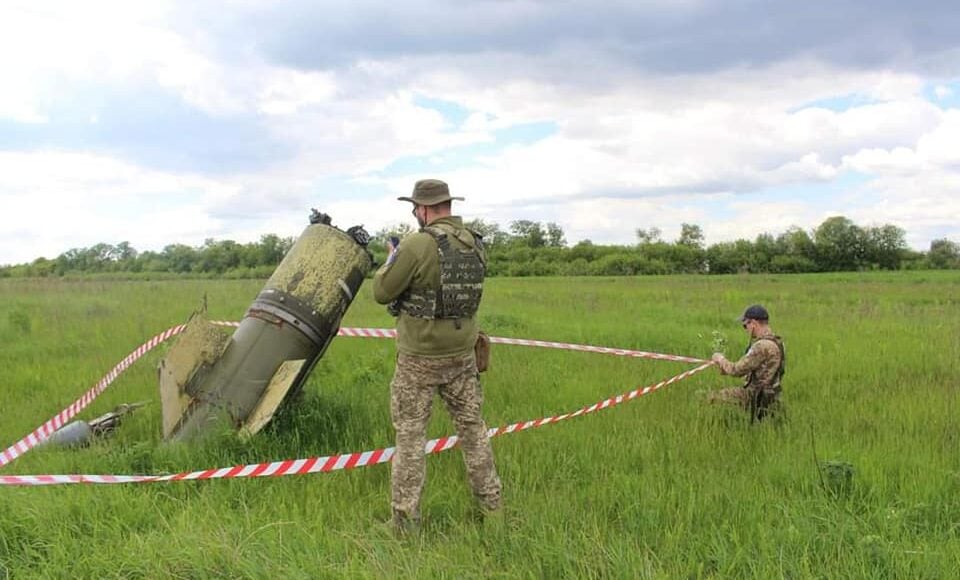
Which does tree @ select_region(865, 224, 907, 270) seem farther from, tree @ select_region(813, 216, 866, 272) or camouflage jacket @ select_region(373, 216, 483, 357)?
camouflage jacket @ select_region(373, 216, 483, 357)

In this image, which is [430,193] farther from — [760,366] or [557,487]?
[760,366]

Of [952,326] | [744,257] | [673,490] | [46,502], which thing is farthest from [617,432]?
[744,257]

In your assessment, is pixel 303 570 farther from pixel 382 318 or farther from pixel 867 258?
pixel 867 258

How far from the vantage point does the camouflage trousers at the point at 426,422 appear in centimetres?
362

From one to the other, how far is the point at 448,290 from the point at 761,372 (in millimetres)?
3211

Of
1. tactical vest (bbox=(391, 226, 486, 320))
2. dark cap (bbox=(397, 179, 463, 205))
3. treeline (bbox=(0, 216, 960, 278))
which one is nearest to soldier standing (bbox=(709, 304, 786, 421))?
tactical vest (bbox=(391, 226, 486, 320))

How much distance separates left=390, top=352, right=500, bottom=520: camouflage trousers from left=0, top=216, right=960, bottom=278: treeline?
4589 cm

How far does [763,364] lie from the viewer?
213 inches

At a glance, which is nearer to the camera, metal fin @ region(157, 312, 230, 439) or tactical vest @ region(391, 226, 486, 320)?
tactical vest @ region(391, 226, 486, 320)

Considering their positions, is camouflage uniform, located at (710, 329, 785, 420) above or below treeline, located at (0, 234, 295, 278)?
below

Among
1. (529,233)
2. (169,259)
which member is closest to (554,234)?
(529,233)

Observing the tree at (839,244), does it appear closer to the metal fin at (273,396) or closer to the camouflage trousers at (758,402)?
the camouflage trousers at (758,402)

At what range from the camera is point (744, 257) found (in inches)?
2296

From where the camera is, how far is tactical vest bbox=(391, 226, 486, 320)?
359 cm
